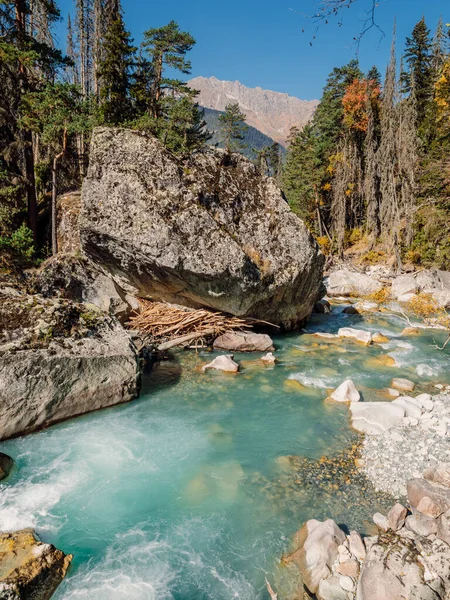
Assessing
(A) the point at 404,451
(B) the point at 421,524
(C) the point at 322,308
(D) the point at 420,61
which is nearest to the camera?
(B) the point at 421,524

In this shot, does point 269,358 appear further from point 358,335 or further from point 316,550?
point 316,550

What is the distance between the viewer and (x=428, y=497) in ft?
14.0

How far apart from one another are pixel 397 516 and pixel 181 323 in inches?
310

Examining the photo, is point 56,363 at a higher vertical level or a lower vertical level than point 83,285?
lower

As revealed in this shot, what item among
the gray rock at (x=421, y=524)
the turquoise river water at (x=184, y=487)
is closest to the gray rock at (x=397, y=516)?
the gray rock at (x=421, y=524)

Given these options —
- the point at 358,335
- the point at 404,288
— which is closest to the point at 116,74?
the point at 358,335

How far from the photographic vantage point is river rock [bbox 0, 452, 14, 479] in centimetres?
502

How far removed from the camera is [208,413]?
7211 millimetres

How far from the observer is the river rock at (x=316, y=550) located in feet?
12.1

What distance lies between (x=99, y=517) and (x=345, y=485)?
354 cm

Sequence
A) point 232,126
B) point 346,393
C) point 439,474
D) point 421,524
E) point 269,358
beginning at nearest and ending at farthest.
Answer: point 421,524, point 439,474, point 346,393, point 269,358, point 232,126

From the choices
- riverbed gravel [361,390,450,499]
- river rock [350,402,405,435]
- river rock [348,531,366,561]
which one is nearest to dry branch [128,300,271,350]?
river rock [350,402,405,435]

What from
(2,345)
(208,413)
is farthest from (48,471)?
(208,413)

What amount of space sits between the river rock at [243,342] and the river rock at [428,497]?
6356mm
